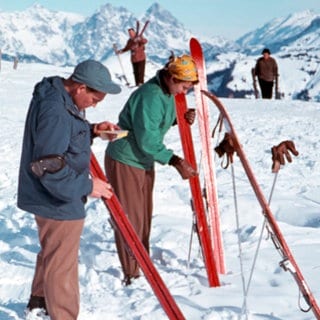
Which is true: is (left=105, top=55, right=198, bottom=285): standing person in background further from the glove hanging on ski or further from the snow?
the glove hanging on ski

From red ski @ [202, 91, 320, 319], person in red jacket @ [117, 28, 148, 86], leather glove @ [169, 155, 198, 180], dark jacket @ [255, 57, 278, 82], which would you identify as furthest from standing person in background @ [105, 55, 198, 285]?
person in red jacket @ [117, 28, 148, 86]

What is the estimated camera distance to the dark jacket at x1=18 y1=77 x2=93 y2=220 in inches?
121

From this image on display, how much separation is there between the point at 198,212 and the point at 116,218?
3.41ft

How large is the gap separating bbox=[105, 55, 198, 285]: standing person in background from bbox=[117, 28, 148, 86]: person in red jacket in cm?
1221

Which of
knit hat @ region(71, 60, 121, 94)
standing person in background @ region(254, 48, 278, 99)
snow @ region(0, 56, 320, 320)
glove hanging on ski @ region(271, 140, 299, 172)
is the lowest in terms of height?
snow @ region(0, 56, 320, 320)

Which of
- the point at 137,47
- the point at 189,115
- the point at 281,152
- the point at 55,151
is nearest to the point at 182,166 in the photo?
the point at 189,115

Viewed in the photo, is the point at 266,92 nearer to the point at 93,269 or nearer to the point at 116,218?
the point at 93,269

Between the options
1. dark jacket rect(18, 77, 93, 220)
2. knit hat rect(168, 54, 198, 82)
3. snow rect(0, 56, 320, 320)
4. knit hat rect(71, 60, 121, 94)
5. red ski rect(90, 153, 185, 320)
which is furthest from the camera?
snow rect(0, 56, 320, 320)

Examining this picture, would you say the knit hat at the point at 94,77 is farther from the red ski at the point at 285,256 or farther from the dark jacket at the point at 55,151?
the red ski at the point at 285,256

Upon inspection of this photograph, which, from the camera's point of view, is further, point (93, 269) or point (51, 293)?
point (93, 269)

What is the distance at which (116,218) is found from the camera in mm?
3936

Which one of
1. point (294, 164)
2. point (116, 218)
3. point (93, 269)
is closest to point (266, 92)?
point (294, 164)

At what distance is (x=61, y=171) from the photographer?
10.1 ft

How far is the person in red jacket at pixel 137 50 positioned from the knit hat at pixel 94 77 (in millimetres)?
13627
